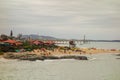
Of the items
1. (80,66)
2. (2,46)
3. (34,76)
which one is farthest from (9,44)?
(34,76)

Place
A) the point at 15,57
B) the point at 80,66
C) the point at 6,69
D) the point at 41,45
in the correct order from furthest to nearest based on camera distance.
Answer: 1. the point at 41,45
2. the point at 15,57
3. the point at 80,66
4. the point at 6,69

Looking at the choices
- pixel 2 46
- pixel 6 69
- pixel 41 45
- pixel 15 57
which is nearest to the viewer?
pixel 6 69

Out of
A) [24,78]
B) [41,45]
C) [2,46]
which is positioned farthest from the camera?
[41,45]

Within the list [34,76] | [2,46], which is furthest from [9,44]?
[34,76]

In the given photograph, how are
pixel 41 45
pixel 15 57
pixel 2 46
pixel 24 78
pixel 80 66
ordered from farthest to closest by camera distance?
pixel 41 45, pixel 2 46, pixel 15 57, pixel 80 66, pixel 24 78

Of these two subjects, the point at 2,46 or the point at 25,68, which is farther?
the point at 2,46

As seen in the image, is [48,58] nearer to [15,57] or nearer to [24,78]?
[15,57]

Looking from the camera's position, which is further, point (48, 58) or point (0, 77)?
point (48, 58)

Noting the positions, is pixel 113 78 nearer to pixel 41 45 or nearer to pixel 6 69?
pixel 6 69
